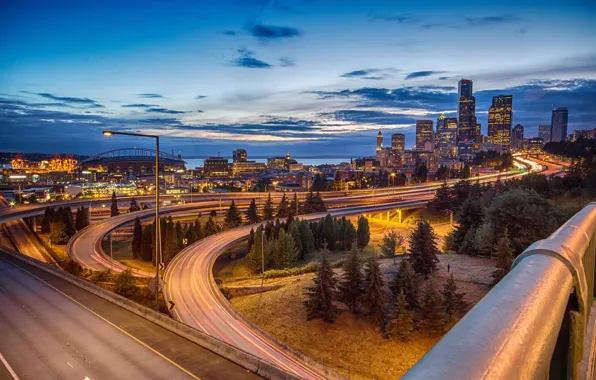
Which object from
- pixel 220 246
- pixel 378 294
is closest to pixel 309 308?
pixel 378 294

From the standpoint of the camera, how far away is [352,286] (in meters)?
23.8

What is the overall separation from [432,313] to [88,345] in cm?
1642

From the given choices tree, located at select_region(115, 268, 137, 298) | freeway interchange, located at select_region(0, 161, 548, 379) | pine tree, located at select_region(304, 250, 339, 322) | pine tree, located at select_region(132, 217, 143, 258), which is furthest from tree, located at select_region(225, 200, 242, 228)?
pine tree, located at select_region(304, 250, 339, 322)

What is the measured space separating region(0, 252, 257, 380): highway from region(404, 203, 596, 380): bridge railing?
909 cm

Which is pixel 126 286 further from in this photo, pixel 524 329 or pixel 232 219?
pixel 232 219

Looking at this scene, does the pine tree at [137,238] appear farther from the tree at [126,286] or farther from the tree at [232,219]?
the tree at [126,286]

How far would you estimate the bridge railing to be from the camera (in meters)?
1.21

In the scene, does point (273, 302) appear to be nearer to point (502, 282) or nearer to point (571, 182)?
point (502, 282)

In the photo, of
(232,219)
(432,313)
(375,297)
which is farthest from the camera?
(232,219)

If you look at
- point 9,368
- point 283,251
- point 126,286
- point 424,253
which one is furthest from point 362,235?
point 9,368

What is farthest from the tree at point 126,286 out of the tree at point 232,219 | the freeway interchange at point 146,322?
the tree at point 232,219

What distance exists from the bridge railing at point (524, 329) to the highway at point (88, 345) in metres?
9.09

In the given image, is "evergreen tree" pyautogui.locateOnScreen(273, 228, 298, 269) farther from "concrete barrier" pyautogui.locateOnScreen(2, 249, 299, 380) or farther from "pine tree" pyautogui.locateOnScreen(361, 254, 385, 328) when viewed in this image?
"concrete barrier" pyautogui.locateOnScreen(2, 249, 299, 380)

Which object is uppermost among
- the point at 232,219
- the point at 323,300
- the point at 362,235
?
the point at 323,300
